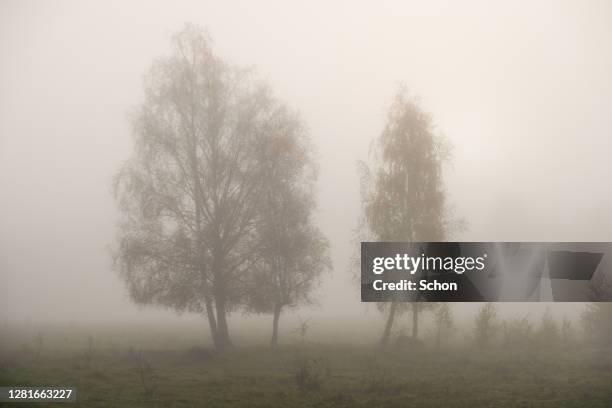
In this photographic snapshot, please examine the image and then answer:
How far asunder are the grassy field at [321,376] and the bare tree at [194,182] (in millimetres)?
877

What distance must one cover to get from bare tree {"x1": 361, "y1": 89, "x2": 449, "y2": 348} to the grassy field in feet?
2.76

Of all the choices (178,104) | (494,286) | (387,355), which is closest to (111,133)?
(178,104)

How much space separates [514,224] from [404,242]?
2.15 metres

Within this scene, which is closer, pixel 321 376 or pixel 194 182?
pixel 321 376

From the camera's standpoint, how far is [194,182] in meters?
9.73

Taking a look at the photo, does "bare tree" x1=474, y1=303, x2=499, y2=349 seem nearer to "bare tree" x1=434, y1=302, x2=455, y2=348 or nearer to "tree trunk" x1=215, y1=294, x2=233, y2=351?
"bare tree" x1=434, y1=302, x2=455, y2=348

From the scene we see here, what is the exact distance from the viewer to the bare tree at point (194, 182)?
31.3 feet

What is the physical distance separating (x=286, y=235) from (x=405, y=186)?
8.19 feet

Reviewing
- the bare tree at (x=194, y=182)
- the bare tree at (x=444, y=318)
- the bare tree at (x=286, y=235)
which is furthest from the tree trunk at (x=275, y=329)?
the bare tree at (x=444, y=318)

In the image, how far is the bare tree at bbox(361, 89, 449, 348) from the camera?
32.2 feet

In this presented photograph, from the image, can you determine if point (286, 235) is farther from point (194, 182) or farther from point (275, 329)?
point (194, 182)

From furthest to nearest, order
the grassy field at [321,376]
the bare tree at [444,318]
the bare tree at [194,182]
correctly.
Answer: the bare tree at [444,318] < the bare tree at [194,182] < the grassy field at [321,376]

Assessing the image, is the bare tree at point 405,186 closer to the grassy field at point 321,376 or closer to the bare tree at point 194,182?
the grassy field at point 321,376

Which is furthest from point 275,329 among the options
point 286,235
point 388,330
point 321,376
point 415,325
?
point 415,325
